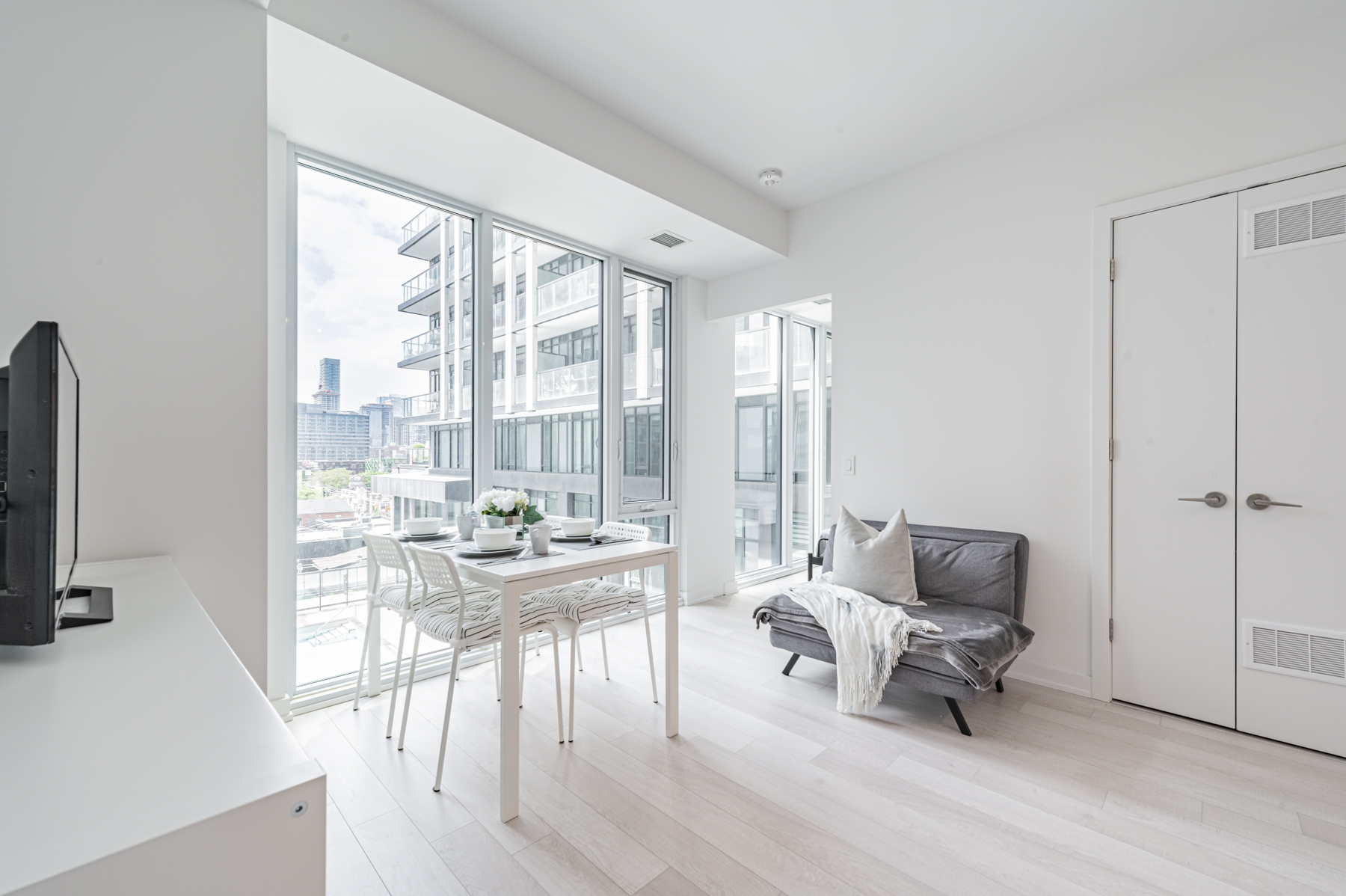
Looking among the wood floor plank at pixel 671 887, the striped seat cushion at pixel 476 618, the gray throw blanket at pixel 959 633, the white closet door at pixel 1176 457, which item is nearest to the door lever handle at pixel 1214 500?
the white closet door at pixel 1176 457

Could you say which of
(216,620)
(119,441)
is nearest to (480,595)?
(216,620)

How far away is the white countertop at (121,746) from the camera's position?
16.0 inches

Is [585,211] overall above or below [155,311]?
above

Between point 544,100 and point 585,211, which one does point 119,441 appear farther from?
point 585,211

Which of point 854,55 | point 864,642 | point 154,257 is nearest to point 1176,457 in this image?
point 864,642

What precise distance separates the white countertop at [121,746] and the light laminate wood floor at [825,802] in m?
1.14

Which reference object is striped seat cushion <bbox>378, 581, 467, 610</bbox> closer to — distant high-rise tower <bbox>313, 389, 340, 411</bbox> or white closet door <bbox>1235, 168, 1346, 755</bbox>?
distant high-rise tower <bbox>313, 389, 340, 411</bbox>

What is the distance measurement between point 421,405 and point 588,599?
1.38 meters

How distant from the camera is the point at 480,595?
243 centimetres

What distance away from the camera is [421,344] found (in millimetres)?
2939

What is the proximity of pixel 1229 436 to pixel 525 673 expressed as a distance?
10.9 feet

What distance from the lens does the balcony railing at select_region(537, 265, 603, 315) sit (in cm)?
358

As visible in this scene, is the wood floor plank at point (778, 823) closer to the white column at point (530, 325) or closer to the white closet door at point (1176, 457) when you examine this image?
the white closet door at point (1176, 457)

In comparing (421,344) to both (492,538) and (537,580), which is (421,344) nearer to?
(492,538)
